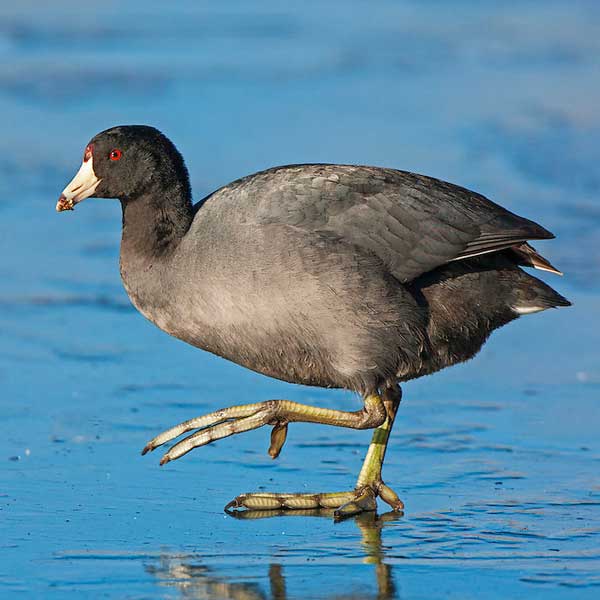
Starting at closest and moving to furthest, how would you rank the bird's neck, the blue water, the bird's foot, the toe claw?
the blue water, the bird's foot, the toe claw, the bird's neck

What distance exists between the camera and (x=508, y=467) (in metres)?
5.41

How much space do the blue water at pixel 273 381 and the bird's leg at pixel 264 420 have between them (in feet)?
0.57

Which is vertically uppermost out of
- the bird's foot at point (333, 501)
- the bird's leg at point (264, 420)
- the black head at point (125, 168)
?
the black head at point (125, 168)

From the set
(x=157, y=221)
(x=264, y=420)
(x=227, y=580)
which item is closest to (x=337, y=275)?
(x=264, y=420)

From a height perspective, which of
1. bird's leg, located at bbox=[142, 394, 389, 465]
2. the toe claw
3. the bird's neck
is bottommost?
the toe claw

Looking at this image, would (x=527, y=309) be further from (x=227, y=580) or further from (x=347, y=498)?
(x=227, y=580)

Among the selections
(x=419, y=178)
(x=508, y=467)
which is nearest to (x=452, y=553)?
(x=508, y=467)

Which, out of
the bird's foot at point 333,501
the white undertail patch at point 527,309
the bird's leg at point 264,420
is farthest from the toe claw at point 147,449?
the white undertail patch at point 527,309

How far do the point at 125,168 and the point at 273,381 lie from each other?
168 cm

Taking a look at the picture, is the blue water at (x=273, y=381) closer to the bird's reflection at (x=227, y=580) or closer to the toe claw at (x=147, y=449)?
the bird's reflection at (x=227, y=580)

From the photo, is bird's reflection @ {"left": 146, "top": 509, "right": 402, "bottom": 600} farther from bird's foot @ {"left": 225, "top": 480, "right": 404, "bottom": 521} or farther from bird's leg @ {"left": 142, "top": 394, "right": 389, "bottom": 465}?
bird's leg @ {"left": 142, "top": 394, "right": 389, "bottom": 465}

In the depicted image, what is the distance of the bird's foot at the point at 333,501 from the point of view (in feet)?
16.2

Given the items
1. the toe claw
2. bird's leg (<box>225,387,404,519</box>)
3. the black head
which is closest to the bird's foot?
bird's leg (<box>225,387,404,519</box>)

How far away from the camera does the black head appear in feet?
17.5
